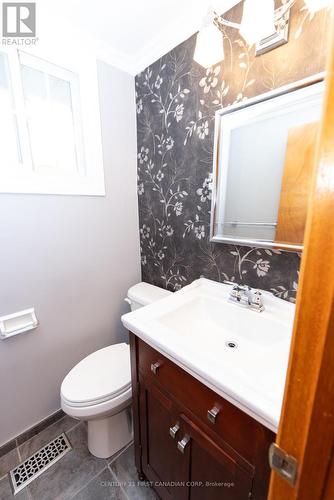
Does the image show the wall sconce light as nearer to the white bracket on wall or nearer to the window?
the window

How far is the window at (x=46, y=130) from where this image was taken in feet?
3.49

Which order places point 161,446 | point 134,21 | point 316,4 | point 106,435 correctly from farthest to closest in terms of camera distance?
1. point 106,435
2. point 134,21
3. point 161,446
4. point 316,4

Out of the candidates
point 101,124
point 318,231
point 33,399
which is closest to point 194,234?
point 101,124

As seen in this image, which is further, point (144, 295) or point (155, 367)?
point (144, 295)

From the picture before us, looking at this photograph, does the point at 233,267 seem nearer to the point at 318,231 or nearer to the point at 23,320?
the point at 318,231

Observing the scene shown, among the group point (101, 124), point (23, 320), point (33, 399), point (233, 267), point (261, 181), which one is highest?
point (101, 124)

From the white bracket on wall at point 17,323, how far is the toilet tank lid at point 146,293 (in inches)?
22.6

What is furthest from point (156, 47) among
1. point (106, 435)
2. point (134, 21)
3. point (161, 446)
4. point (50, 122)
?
point (106, 435)

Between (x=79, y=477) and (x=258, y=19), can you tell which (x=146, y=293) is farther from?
(x=258, y=19)

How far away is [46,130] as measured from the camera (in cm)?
121

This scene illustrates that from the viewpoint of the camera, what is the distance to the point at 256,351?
0.88m

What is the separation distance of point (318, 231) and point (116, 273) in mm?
1414

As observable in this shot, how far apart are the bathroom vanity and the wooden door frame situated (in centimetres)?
18

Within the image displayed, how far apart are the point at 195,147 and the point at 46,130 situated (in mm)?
841
